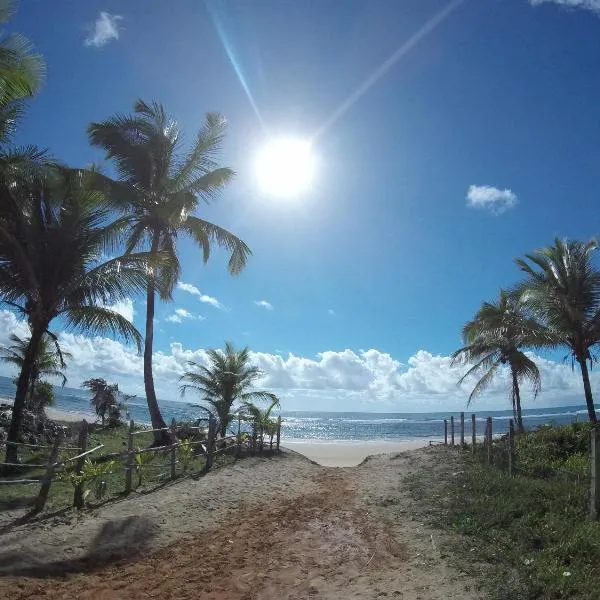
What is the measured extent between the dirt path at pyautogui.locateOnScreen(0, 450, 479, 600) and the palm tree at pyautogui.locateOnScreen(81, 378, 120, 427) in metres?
21.5

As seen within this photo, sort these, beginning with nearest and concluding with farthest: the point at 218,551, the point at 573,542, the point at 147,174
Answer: the point at 573,542, the point at 218,551, the point at 147,174

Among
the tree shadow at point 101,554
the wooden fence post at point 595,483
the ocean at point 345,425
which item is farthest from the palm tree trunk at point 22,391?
the wooden fence post at point 595,483

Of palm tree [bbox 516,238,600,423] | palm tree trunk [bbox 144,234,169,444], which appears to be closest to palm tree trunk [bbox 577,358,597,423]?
palm tree [bbox 516,238,600,423]

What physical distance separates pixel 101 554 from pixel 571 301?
1445 centimetres

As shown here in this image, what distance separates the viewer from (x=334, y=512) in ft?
28.5

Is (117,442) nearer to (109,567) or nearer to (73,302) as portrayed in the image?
(73,302)

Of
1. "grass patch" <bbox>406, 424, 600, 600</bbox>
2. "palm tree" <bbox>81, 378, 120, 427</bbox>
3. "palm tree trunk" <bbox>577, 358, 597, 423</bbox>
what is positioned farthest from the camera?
"palm tree" <bbox>81, 378, 120, 427</bbox>

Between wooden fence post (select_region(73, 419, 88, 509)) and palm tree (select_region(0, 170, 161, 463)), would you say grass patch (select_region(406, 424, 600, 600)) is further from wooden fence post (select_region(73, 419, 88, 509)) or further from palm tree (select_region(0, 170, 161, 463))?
palm tree (select_region(0, 170, 161, 463))

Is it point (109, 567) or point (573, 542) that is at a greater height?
point (573, 542)

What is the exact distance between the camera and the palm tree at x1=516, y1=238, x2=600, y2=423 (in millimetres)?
15133

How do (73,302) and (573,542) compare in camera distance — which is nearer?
(573,542)

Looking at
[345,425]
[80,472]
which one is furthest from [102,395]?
[345,425]

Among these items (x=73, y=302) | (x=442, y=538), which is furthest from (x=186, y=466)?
(x=442, y=538)

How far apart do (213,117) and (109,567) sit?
1418 cm
